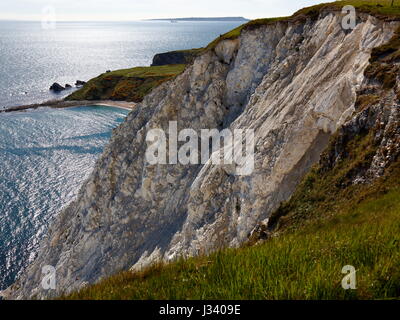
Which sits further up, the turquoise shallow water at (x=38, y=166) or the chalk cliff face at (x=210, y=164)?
the chalk cliff face at (x=210, y=164)

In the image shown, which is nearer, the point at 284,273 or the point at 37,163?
the point at 284,273

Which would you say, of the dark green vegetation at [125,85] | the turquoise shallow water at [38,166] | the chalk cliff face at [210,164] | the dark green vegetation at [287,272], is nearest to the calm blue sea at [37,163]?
the turquoise shallow water at [38,166]

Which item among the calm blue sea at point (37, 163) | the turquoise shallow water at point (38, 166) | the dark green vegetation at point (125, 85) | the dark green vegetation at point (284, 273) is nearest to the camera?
the dark green vegetation at point (284, 273)

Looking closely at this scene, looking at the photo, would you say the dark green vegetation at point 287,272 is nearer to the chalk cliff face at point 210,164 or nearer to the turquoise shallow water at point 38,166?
the chalk cliff face at point 210,164

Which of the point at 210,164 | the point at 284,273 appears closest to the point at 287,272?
the point at 284,273

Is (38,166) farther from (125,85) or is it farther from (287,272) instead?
(125,85)

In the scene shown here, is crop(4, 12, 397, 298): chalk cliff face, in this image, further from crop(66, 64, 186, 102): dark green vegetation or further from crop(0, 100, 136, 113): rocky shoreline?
crop(66, 64, 186, 102): dark green vegetation
